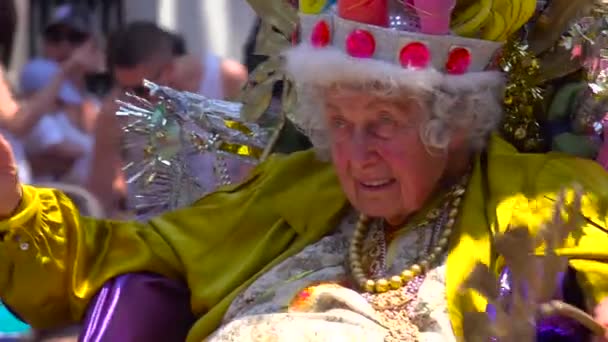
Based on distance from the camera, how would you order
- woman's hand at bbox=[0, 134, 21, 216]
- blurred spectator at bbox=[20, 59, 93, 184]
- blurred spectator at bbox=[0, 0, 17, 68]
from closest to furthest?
woman's hand at bbox=[0, 134, 21, 216] → blurred spectator at bbox=[0, 0, 17, 68] → blurred spectator at bbox=[20, 59, 93, 184]

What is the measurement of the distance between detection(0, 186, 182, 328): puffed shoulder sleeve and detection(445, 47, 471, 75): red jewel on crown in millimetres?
644

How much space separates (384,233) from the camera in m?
2.69

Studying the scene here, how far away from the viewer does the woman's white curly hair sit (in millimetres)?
2498

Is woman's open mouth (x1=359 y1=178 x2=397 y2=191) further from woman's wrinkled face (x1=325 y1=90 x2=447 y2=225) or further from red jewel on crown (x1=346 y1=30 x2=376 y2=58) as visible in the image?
red jewel on crown (x1=346 y1=30 x2=376 y2=58)

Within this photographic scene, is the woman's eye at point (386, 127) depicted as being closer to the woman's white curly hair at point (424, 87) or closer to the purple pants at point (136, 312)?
the woman's white curly hair at point (424, 87)

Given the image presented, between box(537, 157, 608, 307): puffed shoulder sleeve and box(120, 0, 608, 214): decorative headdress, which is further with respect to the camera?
box(120, 0, 608, 214): decorative headdress

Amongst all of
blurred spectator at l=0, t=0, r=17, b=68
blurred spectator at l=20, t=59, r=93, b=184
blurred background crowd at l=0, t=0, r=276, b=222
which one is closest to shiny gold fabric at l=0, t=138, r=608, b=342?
blurred background crowd at l=0, t=0, r=276, b=222

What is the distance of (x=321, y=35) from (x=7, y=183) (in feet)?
1.95

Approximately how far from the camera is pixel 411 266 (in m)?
2.58

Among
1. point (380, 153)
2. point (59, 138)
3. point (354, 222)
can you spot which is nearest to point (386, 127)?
point (380, 153)

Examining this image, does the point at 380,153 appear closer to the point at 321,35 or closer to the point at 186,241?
the point at 321,35

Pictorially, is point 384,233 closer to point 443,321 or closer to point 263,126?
point 443,321

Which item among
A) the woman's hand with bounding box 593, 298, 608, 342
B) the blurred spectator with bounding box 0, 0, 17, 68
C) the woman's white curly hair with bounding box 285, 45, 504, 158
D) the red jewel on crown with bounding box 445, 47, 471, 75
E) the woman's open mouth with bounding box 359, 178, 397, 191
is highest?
the red jewel on crown with bounding box 445, 47, 471, 75

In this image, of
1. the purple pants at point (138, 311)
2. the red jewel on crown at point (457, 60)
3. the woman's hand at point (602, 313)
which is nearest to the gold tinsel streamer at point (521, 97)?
the red jewel on crown at point (457, 60)
